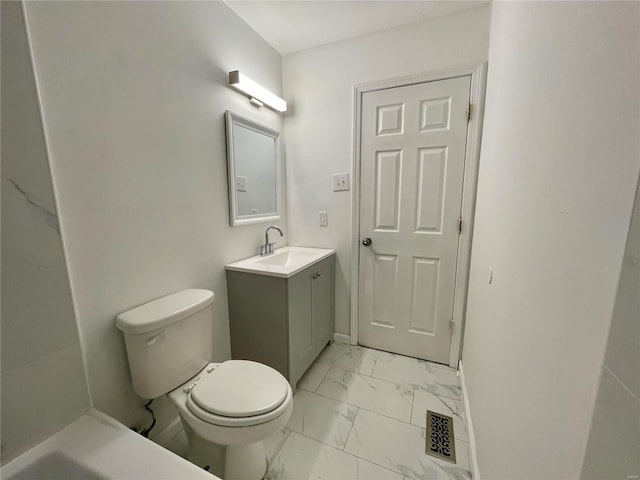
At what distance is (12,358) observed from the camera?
2.48 ft

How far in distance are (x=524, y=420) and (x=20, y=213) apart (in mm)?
1516

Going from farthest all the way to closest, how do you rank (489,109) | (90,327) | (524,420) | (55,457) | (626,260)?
1. (489,109)
2. (90,327)
3. (55,457)
4. (524,420)
5. (626,260)

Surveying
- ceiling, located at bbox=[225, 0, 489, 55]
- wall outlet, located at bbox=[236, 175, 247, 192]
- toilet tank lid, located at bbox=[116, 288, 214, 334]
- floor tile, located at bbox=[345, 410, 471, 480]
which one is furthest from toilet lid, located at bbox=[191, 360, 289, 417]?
ceiling, located at bbox=[225, 0, 489, 55]

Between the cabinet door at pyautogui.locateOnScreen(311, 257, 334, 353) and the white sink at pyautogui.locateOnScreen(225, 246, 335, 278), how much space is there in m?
0.08

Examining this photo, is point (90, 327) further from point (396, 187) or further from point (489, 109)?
point (489, 109)

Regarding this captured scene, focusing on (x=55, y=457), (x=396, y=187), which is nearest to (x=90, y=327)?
(x=55, y=457)

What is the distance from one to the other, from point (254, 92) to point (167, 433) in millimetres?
2020

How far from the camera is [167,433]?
1315 millimetres

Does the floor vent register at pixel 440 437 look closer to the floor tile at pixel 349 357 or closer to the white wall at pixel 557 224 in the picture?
the white wall at pixel 557 224

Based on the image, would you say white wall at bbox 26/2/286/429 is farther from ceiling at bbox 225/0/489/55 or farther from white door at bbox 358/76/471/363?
white door at bbox 358/76/471/363

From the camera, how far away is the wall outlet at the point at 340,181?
200cm

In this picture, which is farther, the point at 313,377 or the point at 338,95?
the point at 338,95

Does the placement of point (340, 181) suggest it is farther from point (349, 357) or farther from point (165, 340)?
point (165, 340)

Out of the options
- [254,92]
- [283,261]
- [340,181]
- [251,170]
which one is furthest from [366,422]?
[254,92]
